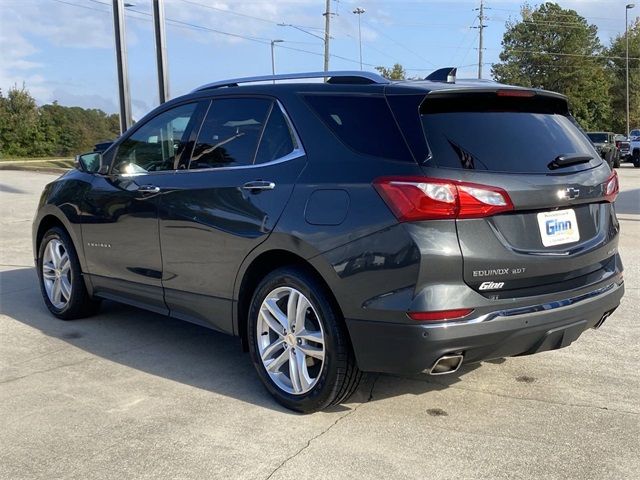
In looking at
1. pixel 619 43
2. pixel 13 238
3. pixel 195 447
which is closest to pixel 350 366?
pixel 195 447

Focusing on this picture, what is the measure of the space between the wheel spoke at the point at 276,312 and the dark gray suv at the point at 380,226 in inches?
0.5

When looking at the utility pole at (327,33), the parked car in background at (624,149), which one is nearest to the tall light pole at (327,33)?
the utility pole at (327,33)

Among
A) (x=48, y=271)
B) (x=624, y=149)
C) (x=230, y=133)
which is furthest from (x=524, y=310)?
(x=624, y=149)

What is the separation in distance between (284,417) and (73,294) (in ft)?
8.73

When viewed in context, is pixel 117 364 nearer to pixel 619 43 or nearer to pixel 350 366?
pixel 350 366

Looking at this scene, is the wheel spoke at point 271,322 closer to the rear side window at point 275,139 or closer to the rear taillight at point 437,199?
the rear side window at point 275,139

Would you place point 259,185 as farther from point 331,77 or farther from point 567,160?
point 567,160

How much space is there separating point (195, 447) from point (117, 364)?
1.49m

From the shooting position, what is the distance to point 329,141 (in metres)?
3.60

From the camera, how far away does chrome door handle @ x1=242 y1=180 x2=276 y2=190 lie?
12.4 ft

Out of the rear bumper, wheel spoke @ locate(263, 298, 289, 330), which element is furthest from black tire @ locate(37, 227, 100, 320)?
the rear bumper

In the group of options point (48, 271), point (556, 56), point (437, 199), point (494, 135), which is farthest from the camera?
point (556, 56)

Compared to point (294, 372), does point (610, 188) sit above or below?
above

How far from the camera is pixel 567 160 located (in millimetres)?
3611
